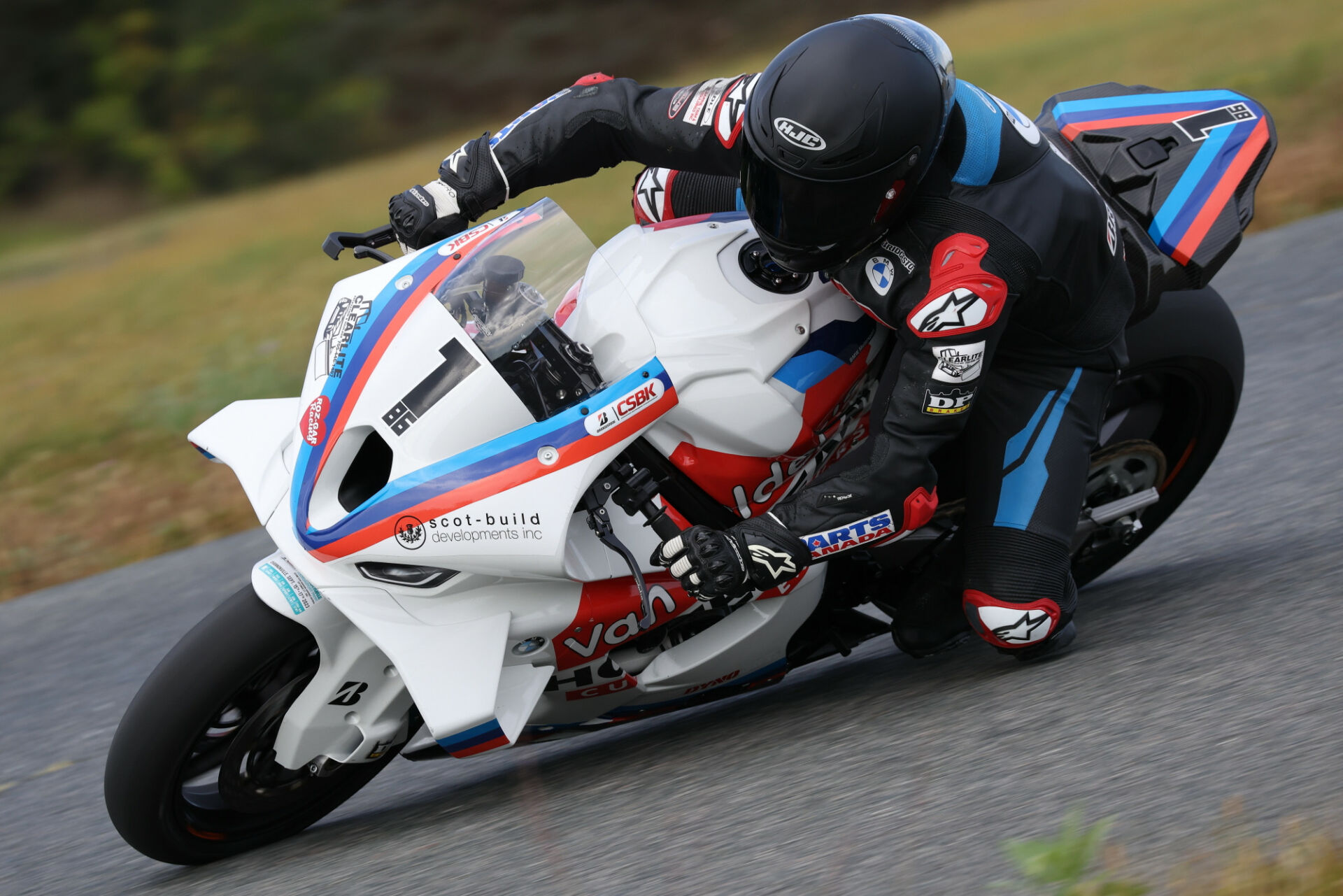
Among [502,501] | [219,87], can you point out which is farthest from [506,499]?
[219,87]

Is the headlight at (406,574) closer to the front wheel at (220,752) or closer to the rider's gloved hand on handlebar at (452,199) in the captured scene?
the front wheel at (220,752)

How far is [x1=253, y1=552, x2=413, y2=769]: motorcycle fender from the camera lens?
2730mm

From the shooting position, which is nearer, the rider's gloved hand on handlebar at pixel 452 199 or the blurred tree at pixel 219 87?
the rider's gloved hand on handlebar at pixel 452 199

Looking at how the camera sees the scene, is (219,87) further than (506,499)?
Yes

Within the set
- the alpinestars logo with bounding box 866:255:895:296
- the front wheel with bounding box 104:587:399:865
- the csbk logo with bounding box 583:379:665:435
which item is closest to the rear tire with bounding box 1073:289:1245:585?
the alpinestars logo with bounding box 866:255:895:296

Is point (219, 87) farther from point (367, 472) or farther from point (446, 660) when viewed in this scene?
point (446, 660)

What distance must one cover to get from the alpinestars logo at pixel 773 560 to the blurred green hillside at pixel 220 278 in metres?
3.70

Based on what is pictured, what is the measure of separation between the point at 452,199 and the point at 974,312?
115 centimetres

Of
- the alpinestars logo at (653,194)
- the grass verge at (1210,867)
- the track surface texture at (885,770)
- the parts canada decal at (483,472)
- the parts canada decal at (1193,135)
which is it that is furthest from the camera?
the alpinestars logo at (653,194)

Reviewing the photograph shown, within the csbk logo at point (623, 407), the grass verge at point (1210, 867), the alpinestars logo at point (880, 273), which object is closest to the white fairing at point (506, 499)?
the csbk logo at point (623, 407)

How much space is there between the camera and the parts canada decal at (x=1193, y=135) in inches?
132

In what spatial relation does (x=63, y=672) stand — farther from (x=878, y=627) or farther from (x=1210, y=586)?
(x=1210, y=586)

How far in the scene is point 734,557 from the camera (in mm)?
2811

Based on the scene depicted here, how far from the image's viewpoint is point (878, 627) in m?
3.46
